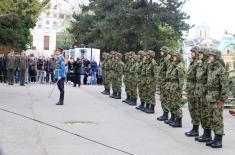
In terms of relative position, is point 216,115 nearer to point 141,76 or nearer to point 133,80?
point 141,76

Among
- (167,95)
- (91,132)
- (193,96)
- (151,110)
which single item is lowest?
(91,132)

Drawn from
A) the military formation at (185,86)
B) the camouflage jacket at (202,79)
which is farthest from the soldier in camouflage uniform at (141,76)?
the camouflage jacket at (202,79)

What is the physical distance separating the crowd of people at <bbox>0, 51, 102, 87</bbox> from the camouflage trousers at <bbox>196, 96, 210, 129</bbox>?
1734cm

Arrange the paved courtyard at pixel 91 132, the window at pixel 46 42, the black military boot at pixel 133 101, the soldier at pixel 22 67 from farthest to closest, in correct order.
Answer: the window at pixel 46 42 < the soldier at pixel 22 67 < the black military boot at pixel 133 101 < the paved courtyard at pixel 91 132

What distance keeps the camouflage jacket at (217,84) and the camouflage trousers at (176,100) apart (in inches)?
96.1

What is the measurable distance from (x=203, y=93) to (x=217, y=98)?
74 cm

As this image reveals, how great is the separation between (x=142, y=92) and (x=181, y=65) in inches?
149

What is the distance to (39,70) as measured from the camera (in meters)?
32.3

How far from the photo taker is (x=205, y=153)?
10508 mm

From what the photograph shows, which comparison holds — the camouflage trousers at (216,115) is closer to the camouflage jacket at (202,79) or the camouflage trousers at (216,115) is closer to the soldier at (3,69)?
the camouflage jacket at (202,79)

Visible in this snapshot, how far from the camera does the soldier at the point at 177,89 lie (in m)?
13.9

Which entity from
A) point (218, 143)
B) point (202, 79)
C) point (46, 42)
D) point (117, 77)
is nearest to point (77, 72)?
point (117, 77)

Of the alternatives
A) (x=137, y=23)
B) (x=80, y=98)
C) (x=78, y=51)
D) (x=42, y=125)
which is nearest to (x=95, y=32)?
(x=137, y=23)

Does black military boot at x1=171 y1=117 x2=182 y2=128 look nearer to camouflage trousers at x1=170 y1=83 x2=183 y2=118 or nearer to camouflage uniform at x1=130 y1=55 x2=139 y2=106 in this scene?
camouflage trousers at x1=170 y1=83 x2=183 y2=118
